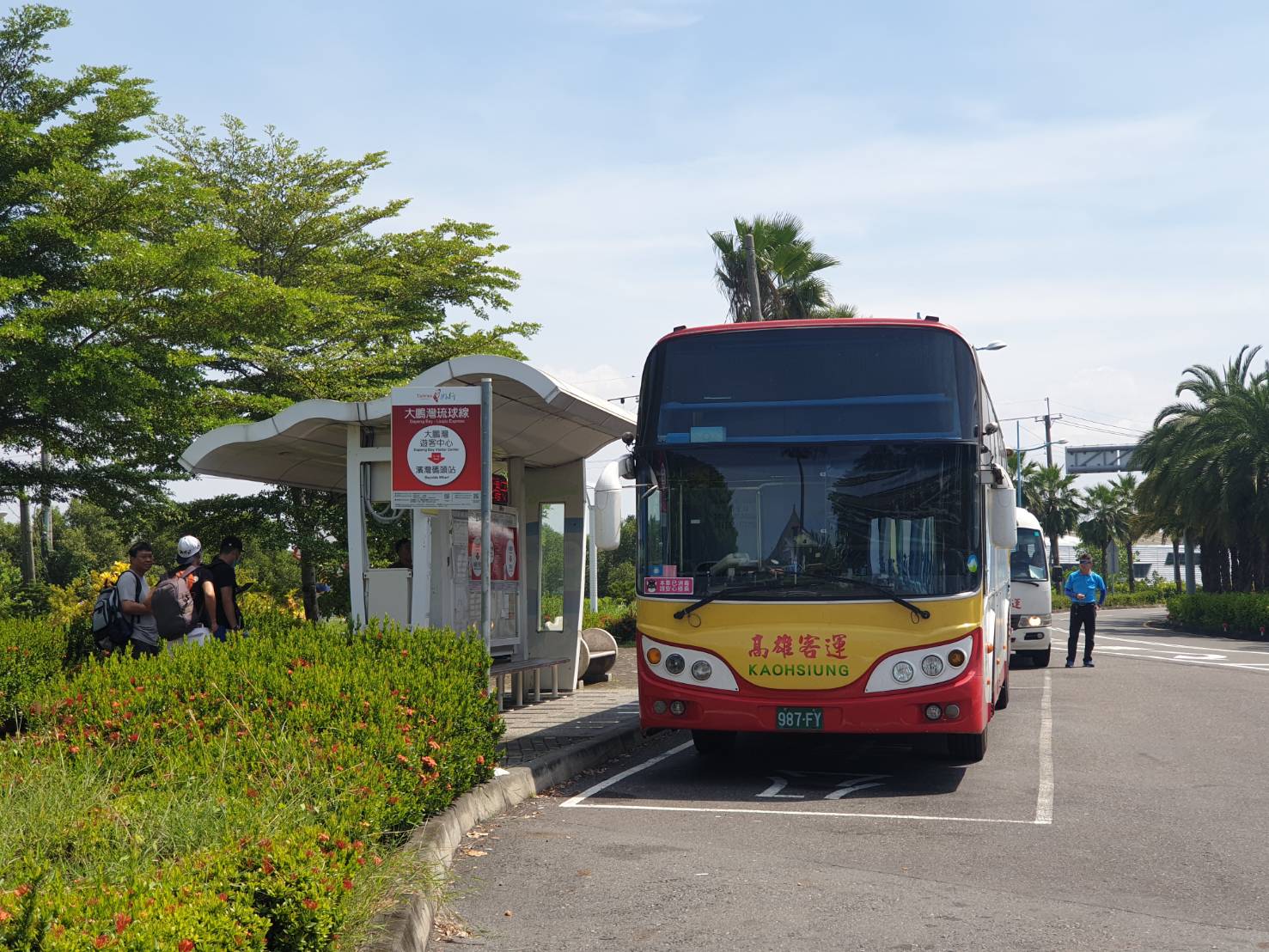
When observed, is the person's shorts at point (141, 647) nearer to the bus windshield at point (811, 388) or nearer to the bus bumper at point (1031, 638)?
the bus windshield at point (811, 388)

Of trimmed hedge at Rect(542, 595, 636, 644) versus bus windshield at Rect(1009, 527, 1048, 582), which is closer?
bus windshield at Rect(1009, 527, 1048, 582)

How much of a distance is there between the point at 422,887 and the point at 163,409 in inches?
645

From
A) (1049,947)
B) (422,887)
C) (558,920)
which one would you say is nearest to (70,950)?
(422,887)

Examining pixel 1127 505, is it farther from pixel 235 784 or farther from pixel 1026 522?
pixel 235 784

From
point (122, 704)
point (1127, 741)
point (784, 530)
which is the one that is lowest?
point (1127, 741)

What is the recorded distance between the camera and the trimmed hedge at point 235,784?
435 centimetres

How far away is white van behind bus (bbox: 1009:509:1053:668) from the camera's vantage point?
73.4 feet

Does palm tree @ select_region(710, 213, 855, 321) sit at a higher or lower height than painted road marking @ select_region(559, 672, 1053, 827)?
higher

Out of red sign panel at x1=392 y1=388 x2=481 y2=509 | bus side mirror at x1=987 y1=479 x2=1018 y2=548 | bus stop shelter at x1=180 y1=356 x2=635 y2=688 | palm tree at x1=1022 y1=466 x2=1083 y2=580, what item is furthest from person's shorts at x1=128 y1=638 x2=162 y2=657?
palm tree at x1=1022 y1=466 x2=1083 y2=580

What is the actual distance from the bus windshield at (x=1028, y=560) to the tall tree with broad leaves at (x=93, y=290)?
43.6 feet

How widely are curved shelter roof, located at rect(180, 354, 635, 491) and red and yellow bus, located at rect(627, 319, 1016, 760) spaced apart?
1.83 m

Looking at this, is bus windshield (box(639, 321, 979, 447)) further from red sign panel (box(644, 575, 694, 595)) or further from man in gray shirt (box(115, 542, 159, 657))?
man in gray shirt (box(115, 542, 159, 657))

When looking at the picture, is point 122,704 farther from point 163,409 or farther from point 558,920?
point 163,409

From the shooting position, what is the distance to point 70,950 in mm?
3754
